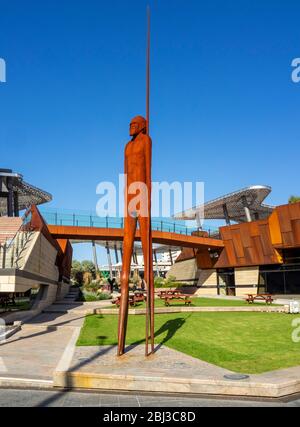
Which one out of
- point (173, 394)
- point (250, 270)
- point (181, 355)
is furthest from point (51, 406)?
point (250, 270)

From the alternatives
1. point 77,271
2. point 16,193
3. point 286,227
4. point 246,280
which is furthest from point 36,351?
point 77,271

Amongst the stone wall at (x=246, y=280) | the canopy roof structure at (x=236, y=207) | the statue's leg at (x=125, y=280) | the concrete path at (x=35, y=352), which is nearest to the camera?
the concrete path at (x=35, y=352)

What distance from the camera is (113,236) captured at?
123 ft

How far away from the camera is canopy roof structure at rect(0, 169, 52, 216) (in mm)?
57906

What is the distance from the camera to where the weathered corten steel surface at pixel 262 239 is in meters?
34.2

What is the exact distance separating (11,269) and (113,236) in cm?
2151

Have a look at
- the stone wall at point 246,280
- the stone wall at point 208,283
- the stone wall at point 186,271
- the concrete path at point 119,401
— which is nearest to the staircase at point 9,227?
the concrete path at point 119,401

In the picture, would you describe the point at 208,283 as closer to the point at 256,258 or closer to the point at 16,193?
the point at 256,258

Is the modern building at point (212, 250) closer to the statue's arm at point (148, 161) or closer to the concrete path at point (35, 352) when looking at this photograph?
the concrete path at point (35, 352)

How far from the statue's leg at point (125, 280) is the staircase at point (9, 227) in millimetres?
16396

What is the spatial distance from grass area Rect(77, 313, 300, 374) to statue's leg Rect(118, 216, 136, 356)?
77.5 inches

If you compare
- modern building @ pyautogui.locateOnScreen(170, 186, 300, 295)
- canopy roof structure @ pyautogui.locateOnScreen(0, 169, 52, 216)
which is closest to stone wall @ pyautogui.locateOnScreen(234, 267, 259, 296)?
modern building @ pyautogui.locateOnScreen(170, 186, 300, 295)

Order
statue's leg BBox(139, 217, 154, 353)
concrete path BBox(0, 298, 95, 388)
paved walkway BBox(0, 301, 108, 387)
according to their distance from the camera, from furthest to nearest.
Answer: statue's leg BBox(139, 217, 154, 353)
paved walkway BBox(0, 301, 108, 387)
concrete path BBox(0, 298, 95, 388)

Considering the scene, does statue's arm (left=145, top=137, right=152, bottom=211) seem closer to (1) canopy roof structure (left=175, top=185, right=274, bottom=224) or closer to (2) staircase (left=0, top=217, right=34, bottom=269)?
(2) staircase (left=0, top=217, right=34, bottom=269)
